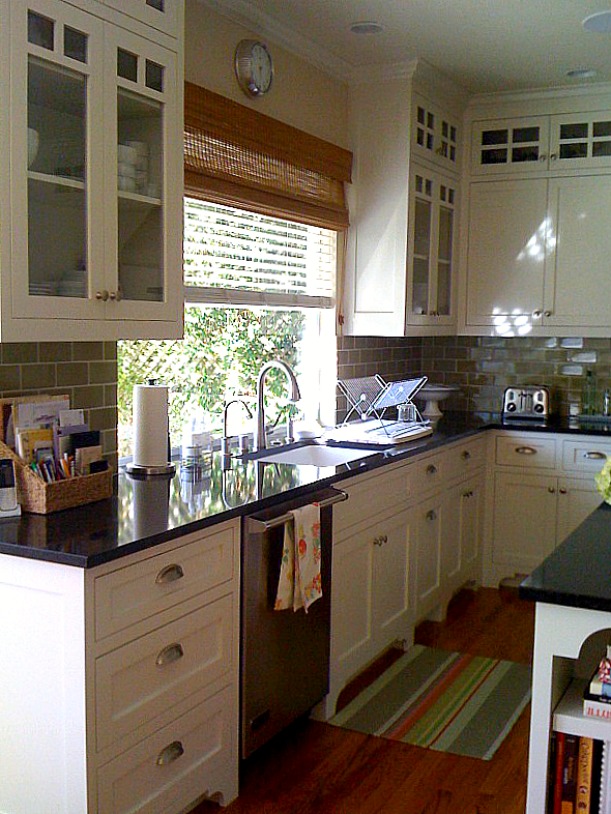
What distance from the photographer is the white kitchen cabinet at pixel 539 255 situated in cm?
482

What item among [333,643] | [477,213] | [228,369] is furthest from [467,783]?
[477,213]

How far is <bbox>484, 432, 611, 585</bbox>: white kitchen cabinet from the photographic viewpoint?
4.71 metres

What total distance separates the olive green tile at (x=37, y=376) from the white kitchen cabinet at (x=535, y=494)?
107 inches

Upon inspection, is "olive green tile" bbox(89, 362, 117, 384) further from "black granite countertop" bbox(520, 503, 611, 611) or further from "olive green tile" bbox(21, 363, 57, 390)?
"black granite countertop" bbox(520, 503, 611, 611)

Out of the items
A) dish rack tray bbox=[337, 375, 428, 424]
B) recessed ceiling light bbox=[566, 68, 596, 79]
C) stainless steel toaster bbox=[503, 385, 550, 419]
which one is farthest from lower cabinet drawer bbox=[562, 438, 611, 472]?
recessed ceiling light bbox=[566, 68, 596, 79]

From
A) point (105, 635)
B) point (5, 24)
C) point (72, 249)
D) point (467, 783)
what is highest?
point (5, 24)

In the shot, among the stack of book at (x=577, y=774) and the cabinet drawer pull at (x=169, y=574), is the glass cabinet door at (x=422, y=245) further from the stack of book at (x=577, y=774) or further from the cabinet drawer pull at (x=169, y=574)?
the stack of book at (x=577, y=774)

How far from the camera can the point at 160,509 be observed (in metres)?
2.57

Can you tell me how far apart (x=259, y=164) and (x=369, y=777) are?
7.64 ft

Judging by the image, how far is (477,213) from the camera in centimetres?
508

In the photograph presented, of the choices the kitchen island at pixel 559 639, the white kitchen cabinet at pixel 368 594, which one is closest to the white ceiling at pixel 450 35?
the white kitchen cabinet at pixel 368 594

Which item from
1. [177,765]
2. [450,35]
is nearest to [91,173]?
[177,765]

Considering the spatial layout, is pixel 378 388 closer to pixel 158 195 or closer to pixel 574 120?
pixel 574 120

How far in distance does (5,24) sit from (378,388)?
2.84 metres
